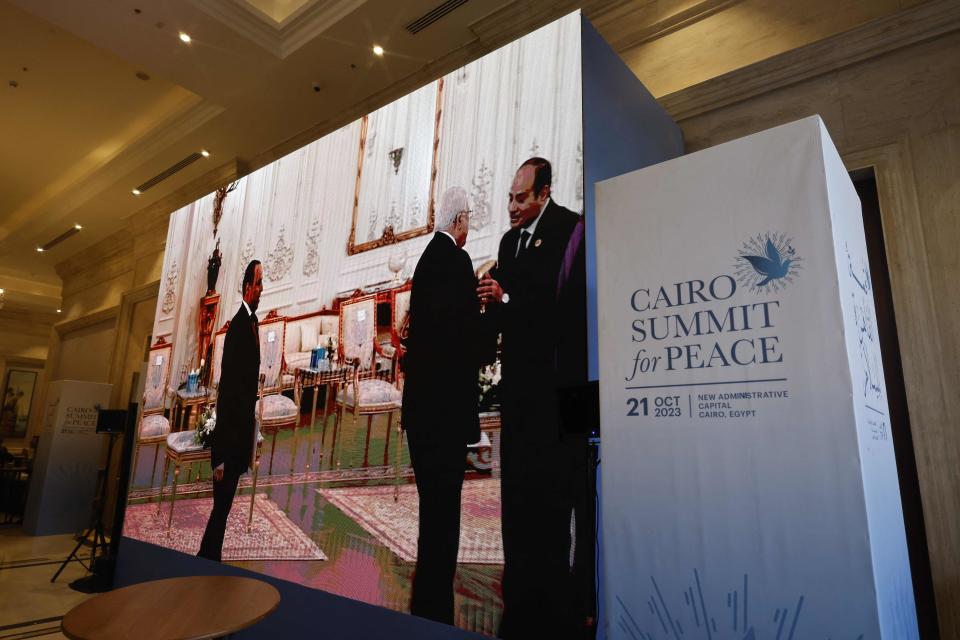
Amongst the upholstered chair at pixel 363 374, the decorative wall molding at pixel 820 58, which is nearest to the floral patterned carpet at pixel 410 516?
the upholstered chair at pixel 363 374

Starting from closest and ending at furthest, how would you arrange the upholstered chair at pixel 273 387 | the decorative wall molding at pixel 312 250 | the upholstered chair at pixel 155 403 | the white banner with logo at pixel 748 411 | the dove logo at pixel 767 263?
the white banner with logo at pixel 748 411
the dove logo at pixel 767 263
the upholstered chair at pixel 273 387
the decorative wall molding at pixel 312 250
the upholstered chair at pixel 155 403

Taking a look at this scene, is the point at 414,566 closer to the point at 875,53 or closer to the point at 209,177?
the point at 875,53

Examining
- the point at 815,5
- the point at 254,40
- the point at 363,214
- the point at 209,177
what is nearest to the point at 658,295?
the point at 363,214

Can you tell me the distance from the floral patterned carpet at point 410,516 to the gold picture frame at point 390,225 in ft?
4.68

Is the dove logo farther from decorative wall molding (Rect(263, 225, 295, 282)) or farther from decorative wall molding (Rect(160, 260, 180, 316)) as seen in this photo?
decorative wall molding (Rect(160, 260, 180, 316))

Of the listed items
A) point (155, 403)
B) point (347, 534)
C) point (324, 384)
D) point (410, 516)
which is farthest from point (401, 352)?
point (155, 403)

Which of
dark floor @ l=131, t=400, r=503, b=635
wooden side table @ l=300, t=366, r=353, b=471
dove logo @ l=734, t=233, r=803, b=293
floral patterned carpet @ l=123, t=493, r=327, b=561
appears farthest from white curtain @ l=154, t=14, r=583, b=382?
floral patterned carpet @ l=123, t=493, r=327, b=561

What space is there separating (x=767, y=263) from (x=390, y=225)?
2405mm

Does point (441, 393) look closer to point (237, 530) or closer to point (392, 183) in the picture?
point (392, 183)

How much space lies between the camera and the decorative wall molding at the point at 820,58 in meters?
3.15

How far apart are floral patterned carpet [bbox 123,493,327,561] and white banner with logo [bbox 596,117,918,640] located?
231cm

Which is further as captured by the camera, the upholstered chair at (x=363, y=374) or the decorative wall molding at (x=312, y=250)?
the decorative wall molding at (x=312, y=250)

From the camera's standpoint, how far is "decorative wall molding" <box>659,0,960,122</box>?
3150mm

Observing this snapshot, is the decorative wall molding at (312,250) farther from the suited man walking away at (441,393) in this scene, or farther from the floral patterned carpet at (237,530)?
the floral patterned carpet at (237,530)
